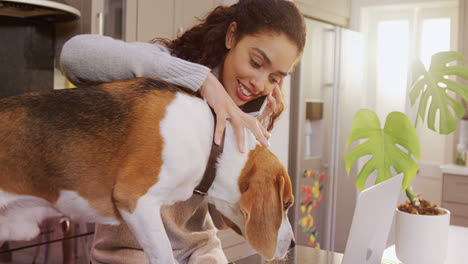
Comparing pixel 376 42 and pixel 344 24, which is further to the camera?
pixel 376 42

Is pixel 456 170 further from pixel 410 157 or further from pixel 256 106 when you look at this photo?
pixel 256 106

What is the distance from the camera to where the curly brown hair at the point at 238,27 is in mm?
963

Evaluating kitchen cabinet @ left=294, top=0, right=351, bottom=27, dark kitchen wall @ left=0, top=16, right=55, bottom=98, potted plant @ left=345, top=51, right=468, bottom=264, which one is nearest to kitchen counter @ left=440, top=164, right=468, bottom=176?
kitchen cabinet @ left=294, top=0, right=351, bottom=27

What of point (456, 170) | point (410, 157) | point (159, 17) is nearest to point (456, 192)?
point (456, 170)

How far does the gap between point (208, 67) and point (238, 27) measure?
4.4 inches

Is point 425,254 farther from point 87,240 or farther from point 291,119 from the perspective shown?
point 291,119

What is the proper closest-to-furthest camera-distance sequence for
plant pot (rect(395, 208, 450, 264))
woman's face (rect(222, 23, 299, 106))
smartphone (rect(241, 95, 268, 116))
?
woman's face (rect(222, 23, 299, 106))
smartphone (rect(241, 95, 268, 116))
plant pot (rect(395, 208, 450, 264))

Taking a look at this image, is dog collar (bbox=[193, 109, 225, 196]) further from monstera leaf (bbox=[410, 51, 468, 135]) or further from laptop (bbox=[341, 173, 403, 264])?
monstera leaf (bbox=[410, 51, 468, 135])

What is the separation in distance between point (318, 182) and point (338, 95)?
0.77m

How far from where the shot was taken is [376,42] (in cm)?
486

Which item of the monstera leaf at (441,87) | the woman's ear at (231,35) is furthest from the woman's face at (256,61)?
the monstera leaf at (441,87)

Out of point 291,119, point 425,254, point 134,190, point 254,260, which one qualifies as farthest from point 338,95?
point 134,190

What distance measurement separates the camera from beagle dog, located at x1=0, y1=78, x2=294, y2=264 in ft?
1.97

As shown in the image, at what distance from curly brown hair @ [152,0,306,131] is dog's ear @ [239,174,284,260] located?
0.38m
